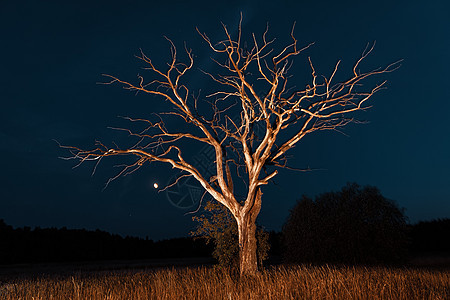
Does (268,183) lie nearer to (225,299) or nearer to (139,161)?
(139,161)

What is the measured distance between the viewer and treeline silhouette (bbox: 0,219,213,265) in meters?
41.1

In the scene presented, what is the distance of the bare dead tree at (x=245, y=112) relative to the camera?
1242 cm

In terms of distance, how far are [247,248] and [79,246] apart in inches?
1484

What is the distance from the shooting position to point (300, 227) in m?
22.8

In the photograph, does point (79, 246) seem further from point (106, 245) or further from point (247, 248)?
point (247, 248)

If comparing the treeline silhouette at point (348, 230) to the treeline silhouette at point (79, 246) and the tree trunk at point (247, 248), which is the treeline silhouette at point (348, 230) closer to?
the tree trunk at point (247, 248)

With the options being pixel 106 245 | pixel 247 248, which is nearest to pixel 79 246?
pixel 106 245

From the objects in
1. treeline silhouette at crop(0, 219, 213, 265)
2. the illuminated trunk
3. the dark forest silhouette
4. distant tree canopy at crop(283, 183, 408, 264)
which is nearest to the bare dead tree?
the illuminated trunk

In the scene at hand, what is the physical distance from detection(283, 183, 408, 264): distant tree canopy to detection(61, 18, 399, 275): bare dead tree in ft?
31.0

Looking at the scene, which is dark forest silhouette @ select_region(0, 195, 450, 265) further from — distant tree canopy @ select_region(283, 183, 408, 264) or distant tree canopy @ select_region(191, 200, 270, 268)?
distant tree canopy @ select_region(191, 200, 270, 268)

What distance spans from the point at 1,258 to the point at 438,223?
147 ft

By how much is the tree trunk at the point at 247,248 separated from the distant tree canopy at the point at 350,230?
10.5 metres

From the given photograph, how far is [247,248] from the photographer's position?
11914 millimetres

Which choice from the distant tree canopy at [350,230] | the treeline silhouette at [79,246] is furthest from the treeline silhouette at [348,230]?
the treeline silhouette at [79,246]
